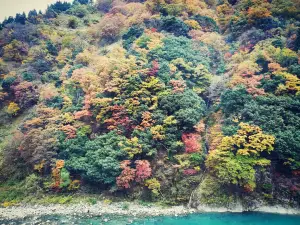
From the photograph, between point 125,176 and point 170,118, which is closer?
point 125,176

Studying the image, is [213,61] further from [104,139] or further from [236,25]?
[104,139]

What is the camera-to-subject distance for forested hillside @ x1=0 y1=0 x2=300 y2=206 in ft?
72.9

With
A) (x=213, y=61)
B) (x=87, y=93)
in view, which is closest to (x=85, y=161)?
(x=87, y=93)

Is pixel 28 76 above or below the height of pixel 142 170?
above

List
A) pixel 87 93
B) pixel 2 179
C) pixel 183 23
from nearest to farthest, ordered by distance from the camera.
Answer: pixel 2 179 < pixel 87 93 < pixel 183 23

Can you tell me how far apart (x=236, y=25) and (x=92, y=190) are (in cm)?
3001

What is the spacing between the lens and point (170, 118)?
24.8m

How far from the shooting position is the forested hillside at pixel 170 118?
72.9 ft

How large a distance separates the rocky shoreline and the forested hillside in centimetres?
79

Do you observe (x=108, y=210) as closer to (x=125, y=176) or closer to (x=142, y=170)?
(x=125, y=176)

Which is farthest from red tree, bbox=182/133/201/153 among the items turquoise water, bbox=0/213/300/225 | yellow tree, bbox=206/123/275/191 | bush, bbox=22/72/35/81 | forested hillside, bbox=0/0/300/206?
bush, bbox=22/72/35/81

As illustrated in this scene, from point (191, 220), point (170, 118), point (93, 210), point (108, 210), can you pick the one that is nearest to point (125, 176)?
point (108, 210)

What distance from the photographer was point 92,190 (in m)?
25.2

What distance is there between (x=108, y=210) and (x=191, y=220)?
7054 mm
